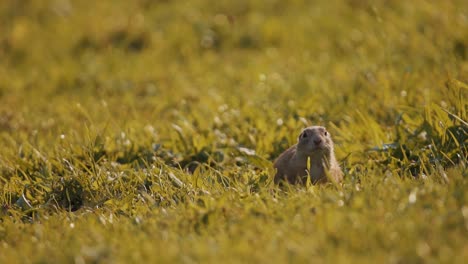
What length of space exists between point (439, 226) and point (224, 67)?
18.3 ft

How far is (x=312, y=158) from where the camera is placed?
5320 mm

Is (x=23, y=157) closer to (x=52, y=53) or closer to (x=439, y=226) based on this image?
(x=439, y=226)

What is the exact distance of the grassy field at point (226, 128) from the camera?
347 centimetres

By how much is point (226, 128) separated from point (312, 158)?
1065 millimetres

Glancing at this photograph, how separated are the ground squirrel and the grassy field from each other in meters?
0.15

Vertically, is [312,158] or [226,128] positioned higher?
[312,158]

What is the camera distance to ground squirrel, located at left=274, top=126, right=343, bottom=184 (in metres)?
5.13

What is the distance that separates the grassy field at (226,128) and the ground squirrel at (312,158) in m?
0.15

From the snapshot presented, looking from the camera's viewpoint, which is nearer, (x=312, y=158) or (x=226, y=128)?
(x=312, y=158)

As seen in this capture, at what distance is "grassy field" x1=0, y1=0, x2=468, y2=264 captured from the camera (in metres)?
3.47

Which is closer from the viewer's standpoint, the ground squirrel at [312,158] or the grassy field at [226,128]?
the grassy field at [226,128]

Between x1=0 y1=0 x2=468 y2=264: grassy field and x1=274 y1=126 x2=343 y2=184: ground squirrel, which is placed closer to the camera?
x1=0 y1=0 x2=468 y2=264: grassy field

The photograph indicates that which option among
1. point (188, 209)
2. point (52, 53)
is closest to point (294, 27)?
point (52, 53)

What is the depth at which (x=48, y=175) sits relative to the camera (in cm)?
518
